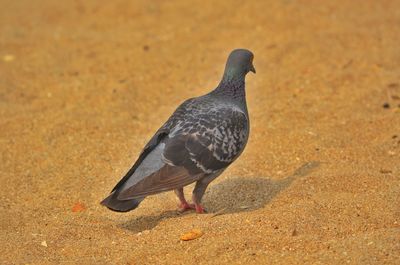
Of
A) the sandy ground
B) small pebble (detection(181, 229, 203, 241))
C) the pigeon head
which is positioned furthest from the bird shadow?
the pigeon head

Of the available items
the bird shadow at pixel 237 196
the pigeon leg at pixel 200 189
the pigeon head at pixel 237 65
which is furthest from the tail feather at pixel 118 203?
the pigeon head at pixel 237 65

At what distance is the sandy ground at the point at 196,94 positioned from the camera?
233 inches

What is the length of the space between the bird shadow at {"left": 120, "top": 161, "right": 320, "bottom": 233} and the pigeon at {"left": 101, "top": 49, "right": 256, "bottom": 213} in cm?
25

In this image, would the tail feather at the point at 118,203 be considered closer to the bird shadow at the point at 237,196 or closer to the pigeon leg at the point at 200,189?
the bird shadow at the point at 237,196

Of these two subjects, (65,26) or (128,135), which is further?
(65,26)

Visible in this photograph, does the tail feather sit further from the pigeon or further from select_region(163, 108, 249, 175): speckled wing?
select_region(163, 108, 249, 175): speckled wing

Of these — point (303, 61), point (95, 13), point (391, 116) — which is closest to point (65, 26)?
point (95, 13)

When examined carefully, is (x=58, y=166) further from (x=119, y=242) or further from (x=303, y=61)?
(x=303, y=61)

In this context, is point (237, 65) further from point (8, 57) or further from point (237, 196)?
point (8, 57)

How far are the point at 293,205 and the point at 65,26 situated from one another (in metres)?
7.48

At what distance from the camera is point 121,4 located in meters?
13.5

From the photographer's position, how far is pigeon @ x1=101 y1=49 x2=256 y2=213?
6.20 meters

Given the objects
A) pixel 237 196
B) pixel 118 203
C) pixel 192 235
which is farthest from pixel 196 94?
pixel 192 235

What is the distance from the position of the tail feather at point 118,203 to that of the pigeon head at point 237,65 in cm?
170
